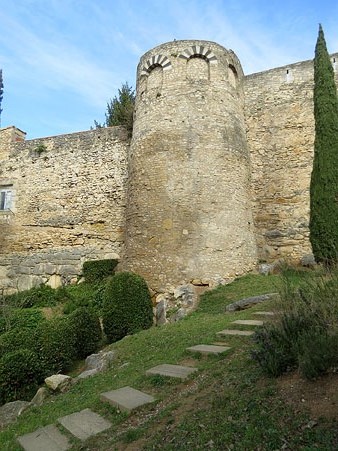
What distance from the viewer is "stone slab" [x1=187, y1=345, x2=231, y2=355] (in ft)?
18.9

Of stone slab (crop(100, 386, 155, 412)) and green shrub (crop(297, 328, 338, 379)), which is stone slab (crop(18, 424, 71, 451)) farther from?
green shrub (crop(297, 328, 338, 379))

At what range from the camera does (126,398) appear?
4695 millimetres

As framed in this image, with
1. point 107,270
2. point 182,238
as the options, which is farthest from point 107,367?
point 107,270

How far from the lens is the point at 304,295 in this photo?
16.7 ft

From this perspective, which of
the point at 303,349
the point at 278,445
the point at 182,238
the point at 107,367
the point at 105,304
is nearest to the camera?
the point at 278,445

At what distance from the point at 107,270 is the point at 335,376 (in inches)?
476

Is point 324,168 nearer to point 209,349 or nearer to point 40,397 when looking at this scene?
point 209,349

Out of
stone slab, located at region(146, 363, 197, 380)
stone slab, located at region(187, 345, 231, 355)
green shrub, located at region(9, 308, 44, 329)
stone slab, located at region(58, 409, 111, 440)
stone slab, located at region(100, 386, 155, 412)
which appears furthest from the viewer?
green shrub, located at region(9, 308, 44, 329)

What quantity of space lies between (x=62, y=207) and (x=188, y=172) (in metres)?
6.90

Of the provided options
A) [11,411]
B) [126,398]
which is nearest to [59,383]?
[11,411]

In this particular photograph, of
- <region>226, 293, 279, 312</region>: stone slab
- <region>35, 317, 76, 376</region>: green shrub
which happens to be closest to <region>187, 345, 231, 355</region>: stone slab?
<region>226, 293, 279, 312</region>: stone slab

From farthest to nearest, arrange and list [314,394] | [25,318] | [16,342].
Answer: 1. [25,318]
2. [16,342]
3. [314,394]

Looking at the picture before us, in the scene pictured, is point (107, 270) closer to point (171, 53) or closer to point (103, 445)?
point (171, 53)

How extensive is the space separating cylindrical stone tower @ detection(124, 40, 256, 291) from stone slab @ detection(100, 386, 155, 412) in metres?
6.74
